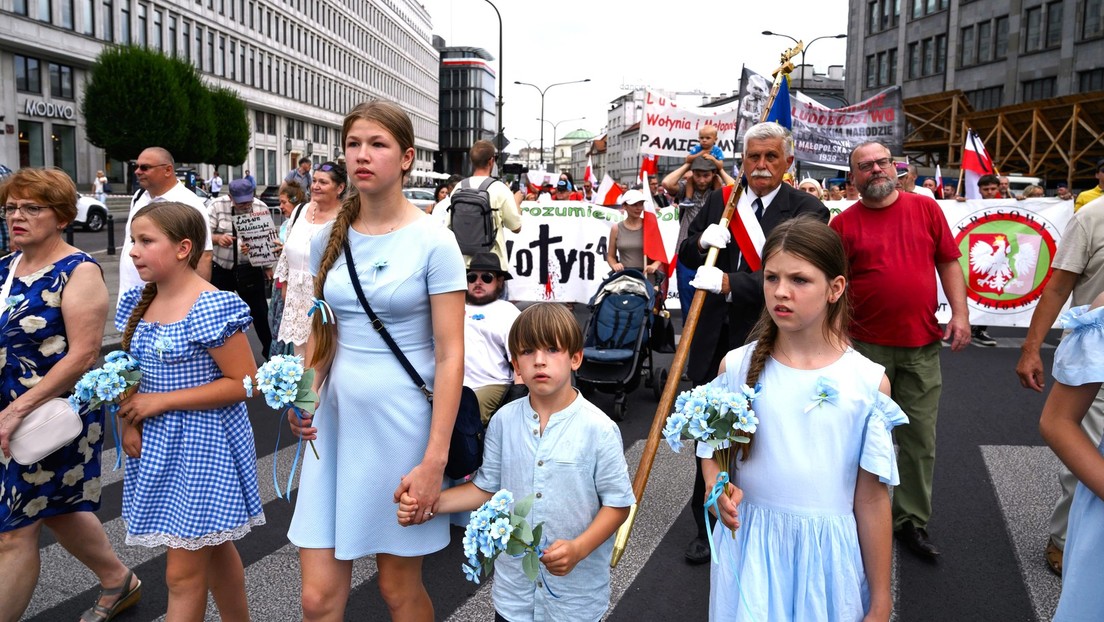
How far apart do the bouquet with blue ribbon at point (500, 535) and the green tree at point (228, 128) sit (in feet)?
183

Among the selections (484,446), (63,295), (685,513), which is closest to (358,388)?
(484,446)

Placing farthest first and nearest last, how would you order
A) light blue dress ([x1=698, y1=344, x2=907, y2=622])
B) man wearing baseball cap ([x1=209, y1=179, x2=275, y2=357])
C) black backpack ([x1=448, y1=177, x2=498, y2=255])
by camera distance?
man wearing baseball cap ([x1=209, y1=179, x2=275, y2=357])
black backpack ([x1=448, y1=177, x2=498, y2=255])
light blue dress ([x1=698, y1=344, x2=907, y2=622])

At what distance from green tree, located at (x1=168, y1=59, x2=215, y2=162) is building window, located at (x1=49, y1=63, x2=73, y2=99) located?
19.7 feet

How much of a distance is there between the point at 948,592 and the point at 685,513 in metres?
1.48

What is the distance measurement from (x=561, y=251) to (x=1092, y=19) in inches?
1457

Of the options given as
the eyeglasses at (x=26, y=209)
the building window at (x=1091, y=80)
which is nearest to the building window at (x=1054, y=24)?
the building window at (x=1091, y=80)

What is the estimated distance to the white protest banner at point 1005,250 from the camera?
1070cm

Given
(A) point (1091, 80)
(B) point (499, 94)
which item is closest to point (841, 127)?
(B) point (499, 94)

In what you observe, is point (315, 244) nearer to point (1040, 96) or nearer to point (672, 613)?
point (672, 613)

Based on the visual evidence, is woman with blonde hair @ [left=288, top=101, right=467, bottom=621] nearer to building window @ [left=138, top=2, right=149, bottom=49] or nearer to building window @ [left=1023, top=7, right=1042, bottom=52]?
building window @ [left=1023, top=7, right=1042, bottom=52]

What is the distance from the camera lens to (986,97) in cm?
4644

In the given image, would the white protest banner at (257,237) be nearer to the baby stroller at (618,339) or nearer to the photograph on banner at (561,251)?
the baby stroller at (618,339)

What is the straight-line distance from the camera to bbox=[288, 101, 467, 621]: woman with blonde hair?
2.67 meters

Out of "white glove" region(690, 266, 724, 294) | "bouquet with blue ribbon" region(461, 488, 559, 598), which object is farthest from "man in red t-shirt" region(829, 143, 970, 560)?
"bouquet with blue ribbon" region(461, 488, 559, 598)
